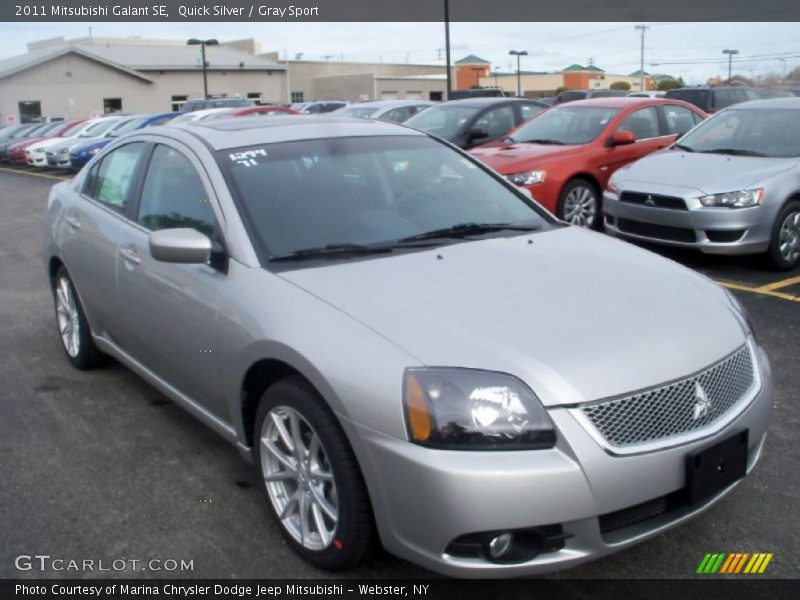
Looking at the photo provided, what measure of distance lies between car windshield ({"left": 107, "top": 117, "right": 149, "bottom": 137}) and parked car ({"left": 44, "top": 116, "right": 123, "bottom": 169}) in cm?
31

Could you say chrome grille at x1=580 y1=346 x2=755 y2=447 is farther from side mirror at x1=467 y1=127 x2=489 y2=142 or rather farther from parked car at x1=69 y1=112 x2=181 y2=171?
parked car at x1=69 y1=112 x2=181 y2=171

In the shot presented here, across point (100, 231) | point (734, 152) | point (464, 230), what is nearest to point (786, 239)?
point (734, 152)

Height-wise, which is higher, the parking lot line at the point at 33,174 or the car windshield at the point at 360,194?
the car windshield at the point at 360,194

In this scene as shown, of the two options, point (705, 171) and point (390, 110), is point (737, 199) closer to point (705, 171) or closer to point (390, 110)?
point (705, 171)

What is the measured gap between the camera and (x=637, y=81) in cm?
8844

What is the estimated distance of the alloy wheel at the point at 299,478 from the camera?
9.55 ft

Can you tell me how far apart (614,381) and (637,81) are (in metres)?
92.4

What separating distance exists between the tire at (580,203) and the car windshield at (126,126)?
607 inches

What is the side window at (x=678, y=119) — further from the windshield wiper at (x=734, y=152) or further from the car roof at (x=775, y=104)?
the windshield wiper at (x=734, y=152)

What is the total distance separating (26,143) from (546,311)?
81.4 feet

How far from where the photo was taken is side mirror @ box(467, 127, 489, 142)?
11391mm

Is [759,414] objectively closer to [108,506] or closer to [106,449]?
[108,506]

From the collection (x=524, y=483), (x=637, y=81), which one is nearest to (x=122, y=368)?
(x=524, y=483)

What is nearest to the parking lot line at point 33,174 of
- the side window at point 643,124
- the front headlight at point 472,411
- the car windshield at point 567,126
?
the car windshield at point 567,126
